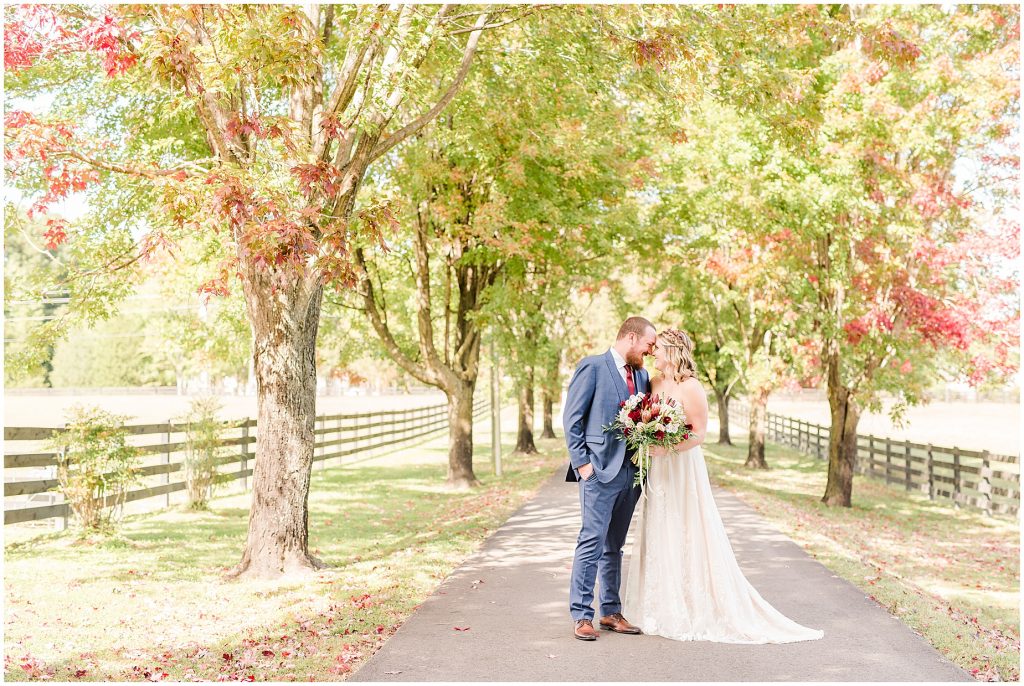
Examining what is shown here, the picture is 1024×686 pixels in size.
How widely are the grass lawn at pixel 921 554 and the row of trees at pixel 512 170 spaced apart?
6.81 ft

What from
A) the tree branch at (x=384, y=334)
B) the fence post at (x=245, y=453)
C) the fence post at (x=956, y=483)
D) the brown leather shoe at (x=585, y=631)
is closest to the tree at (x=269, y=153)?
the brown leather shoe at (x=585, y=631)

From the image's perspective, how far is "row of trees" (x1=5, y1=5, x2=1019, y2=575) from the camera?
834 cm

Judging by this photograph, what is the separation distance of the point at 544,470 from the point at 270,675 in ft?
56.8

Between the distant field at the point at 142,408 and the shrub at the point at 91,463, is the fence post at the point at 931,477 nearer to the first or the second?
the shrub at the point at 91,463

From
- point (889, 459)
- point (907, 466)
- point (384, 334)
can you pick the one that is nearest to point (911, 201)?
point (907, 466)

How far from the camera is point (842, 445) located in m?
18.8

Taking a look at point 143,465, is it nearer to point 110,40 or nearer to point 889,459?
point 110,40

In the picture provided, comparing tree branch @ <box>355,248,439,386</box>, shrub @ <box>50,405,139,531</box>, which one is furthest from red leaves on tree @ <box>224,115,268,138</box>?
tree branch @ <box>355,248,439,386</box>

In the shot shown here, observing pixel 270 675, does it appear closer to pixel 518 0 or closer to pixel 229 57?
pixel 229 57

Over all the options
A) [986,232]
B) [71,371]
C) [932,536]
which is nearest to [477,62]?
[986,232]

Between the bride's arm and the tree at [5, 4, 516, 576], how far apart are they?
2.92 metres

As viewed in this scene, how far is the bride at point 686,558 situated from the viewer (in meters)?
6.65

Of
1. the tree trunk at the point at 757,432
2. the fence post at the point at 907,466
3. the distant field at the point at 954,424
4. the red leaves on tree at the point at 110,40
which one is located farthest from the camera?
the distant field at the point at 954,424

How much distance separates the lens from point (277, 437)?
9.30 metres
